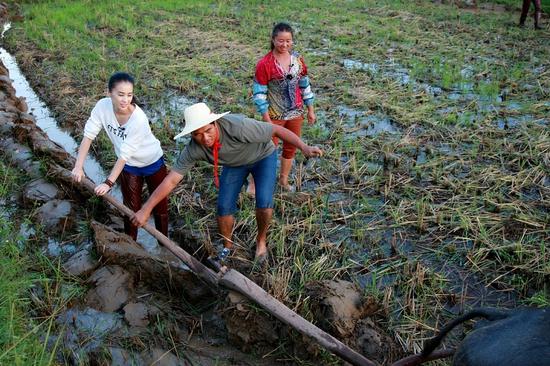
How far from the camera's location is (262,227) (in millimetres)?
3361

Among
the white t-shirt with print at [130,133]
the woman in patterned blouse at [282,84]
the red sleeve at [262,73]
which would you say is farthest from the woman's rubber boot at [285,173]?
the white t-shirt with print at [130,133]

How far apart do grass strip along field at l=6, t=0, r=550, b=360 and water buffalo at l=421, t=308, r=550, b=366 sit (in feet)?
3.58

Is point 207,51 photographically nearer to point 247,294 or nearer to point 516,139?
point 516,139

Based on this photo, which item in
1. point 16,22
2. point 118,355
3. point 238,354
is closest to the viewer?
point 118,355

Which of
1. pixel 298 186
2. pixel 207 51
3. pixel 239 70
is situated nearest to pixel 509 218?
pixel 298 186

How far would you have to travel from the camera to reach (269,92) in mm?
3914

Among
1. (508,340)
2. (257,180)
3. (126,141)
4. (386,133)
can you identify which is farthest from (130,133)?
(386,133)

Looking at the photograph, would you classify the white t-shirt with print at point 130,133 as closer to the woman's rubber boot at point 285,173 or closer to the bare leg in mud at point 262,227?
the bare leg in mud at point 262,227

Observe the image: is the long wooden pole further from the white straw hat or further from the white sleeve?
the white straw hat

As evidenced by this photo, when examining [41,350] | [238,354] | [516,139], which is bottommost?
[238,354]

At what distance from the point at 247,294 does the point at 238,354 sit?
384 mm

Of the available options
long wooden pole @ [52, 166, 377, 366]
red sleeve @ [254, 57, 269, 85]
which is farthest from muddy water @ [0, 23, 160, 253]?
red sleeve @ [254, 57, 269, 85]

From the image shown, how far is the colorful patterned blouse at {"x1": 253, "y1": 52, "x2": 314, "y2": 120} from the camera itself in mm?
3777

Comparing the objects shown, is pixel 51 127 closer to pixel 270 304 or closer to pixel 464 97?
pixel 270 304
